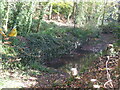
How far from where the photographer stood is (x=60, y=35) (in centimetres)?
1455

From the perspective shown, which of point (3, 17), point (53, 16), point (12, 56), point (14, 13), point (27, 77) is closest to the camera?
point (27, 77)

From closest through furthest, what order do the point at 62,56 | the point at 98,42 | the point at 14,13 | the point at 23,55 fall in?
the point at 23,55
the point at 14,13
the point at 62,56
the point at 98,42

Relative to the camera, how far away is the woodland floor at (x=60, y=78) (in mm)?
4301

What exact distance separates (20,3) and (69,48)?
5.95 meters

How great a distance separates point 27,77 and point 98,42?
13.0m

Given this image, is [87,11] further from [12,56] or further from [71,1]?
[12,56]

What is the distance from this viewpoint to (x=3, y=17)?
1068cm

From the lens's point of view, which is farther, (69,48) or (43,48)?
(69,48)

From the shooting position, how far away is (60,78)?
22.9 feet

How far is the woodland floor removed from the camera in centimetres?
430

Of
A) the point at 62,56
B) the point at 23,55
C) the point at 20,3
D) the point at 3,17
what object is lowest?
the point at 62,56

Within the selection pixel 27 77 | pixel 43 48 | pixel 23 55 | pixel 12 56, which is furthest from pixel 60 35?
pixel 27 77

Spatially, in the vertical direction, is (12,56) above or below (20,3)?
below

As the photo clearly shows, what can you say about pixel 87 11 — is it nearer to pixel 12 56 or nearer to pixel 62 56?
pixel 62 56
